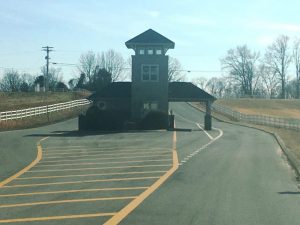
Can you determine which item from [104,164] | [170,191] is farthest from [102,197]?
[104,164]

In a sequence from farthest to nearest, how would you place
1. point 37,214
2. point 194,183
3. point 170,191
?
point 194,183 < point 170,191 < point 37,214

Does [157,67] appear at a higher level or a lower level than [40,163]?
higher

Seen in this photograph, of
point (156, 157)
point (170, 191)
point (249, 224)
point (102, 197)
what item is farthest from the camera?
point (156, 157)

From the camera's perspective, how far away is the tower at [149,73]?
170 ft

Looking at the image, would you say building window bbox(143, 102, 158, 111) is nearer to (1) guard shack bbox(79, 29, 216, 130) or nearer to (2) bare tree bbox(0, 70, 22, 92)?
(1) guard shack bbox(79, 29, 216, 130)

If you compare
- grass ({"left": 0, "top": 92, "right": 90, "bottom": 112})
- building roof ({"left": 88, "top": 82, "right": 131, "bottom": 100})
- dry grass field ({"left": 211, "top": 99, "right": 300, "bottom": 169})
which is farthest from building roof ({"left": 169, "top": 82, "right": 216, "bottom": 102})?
dry grass field ({"left": 211, "top": 99, "right": 300, "bottom": 169})

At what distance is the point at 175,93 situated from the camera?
54.1 meters

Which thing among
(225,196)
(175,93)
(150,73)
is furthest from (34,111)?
(225,196)

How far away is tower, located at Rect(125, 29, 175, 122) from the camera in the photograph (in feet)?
170

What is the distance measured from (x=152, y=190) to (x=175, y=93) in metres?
40.8

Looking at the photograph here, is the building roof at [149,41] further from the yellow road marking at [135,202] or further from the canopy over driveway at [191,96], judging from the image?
the yellow road marking at [135,202]

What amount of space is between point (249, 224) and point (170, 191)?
4.03 m

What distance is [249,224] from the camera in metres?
9.49

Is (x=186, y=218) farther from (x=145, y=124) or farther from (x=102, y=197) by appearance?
(x=145, y=124)
